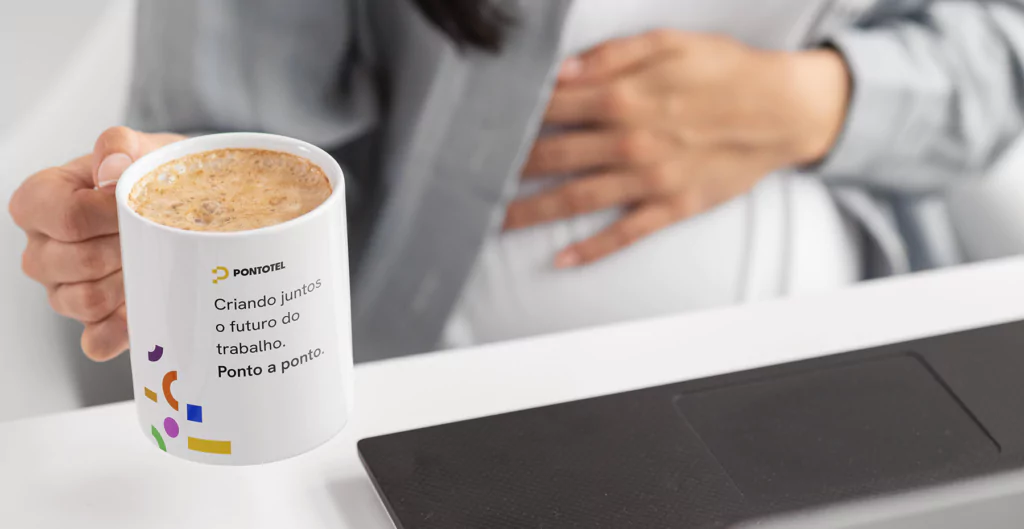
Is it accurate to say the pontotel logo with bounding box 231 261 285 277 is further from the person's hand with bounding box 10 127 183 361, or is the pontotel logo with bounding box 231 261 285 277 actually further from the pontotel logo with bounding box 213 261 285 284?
the person's hand with bounding box 10 127 183 361

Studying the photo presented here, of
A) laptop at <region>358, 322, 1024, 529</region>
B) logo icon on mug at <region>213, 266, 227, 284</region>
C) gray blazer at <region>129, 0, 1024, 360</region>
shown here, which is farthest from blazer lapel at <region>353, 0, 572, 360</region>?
logo icon on mug at <region>213, 266, 227, 284</region>

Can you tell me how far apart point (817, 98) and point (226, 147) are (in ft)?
1.87

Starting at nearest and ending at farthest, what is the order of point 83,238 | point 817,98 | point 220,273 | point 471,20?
1. point 220,273
2. point 83,238
3. point 471,20
4. point 817,98

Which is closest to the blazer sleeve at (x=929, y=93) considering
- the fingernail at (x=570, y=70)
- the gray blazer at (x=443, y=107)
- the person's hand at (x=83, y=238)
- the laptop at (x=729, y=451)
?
the gray blazer at (x=443, y=107)

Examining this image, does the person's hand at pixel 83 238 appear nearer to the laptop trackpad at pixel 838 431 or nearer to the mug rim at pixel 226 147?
the mug rim at pixel 226 147

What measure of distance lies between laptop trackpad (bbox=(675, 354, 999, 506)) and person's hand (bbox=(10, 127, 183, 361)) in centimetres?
26

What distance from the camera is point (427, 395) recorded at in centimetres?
48

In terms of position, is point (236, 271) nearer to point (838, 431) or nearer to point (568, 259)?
point (838, 431)

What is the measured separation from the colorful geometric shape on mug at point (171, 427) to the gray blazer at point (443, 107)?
1.20 ft

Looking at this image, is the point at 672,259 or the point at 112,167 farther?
the point at 672,259

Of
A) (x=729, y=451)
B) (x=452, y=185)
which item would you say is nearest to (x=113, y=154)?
(x=729, y=451)

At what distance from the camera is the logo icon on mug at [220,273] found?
32 cm

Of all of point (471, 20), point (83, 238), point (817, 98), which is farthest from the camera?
point (817, 98)

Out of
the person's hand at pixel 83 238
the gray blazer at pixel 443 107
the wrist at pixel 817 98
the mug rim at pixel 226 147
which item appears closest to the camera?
the mug rim at pixel 226 147
